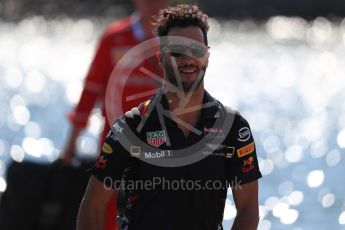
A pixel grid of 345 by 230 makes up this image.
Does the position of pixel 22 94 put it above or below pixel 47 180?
above

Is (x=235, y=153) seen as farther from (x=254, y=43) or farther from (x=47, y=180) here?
(x=254, y=43)

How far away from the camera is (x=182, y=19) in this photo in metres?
6.27

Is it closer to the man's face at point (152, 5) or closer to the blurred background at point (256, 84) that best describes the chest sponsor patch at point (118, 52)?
the man's face at point (152, 5)

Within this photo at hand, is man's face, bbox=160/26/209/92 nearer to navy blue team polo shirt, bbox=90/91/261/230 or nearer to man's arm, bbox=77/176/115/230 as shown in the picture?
navy blue team polo shirt, bbox=90/91/261/230

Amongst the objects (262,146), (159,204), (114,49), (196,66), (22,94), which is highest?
(22,94)

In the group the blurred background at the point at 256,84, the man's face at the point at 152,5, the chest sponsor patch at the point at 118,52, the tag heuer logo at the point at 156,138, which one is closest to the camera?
the tag heuer logo at the point at 156,138

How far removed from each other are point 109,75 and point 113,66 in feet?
0.22

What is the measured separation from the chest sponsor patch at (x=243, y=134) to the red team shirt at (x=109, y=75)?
81.1 inches

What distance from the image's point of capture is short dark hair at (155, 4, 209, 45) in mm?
6262

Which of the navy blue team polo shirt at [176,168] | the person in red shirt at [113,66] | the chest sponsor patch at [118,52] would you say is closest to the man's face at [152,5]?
the person in red shirt at [113,66]

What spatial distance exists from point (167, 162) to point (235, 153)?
0.33 metres

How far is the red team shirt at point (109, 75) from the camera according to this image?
27.7 feet

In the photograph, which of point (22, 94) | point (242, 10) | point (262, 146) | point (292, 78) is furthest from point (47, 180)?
point (242, 10)

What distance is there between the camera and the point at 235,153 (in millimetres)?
6246
